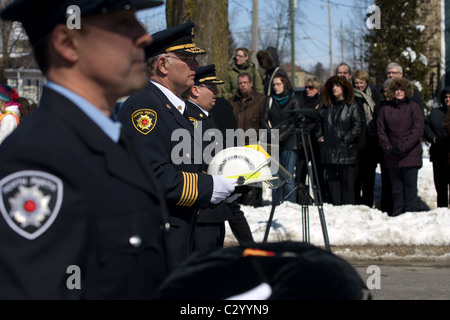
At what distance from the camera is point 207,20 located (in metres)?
10.6

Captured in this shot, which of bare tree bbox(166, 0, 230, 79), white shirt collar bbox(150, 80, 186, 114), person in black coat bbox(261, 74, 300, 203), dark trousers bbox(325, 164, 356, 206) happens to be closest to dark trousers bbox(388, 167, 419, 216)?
dark trousers bbox(325, 164, 356, 206)

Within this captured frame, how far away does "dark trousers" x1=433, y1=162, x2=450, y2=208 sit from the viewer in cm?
1051

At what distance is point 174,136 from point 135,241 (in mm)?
1861

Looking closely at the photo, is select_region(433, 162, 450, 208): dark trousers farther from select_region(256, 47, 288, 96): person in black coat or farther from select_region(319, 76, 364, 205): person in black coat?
select_region(256, 47, 288, 96): person in black coat

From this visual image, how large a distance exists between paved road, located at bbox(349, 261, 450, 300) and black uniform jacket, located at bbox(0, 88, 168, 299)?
14.3 ft

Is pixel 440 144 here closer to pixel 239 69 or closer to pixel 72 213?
pixel 239 69

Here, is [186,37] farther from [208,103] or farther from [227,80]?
[227,80]

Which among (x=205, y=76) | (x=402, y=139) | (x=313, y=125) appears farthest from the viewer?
(x=313, y=125)

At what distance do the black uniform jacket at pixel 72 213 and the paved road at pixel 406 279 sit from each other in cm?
436

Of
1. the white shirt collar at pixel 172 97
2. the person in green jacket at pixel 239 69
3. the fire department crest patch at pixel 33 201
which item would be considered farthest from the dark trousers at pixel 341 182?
the fire department crest patch at pixel 33 201

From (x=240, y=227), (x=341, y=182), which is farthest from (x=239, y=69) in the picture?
(x=240, y=227)

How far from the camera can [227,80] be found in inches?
471

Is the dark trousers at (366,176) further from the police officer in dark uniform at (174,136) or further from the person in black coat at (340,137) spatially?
the police officer in dark uniform at (174,136)

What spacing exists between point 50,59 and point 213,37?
898 centimetres
